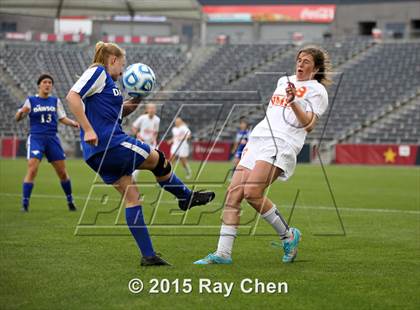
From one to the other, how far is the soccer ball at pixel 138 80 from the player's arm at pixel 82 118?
31.6 inches

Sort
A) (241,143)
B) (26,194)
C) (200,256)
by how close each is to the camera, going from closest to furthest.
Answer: (200,256)
(26,194)
(241,143)

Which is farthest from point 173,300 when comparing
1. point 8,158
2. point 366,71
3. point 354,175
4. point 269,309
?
point 366,71

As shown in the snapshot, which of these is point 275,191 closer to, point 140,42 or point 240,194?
point 240,194

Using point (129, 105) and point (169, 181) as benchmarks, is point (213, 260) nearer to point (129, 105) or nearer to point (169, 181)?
point (169, 181)

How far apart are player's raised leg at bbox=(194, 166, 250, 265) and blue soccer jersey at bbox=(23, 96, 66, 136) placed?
6334mm

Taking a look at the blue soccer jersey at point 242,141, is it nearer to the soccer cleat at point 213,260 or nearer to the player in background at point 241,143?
the player in background at point 241,143

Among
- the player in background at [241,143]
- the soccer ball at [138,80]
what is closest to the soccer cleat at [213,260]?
the soccer ball at [138,80]

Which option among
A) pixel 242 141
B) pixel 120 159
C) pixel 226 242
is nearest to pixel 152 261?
pixel 226 242

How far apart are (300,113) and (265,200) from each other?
1.01m

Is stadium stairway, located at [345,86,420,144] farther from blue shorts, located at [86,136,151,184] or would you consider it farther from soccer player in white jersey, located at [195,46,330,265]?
blue shorts, located at [86,136,151,184]

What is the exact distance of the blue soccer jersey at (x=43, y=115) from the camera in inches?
540

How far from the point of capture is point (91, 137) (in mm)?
7234

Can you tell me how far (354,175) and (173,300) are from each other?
21246 mm

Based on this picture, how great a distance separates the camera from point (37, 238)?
976cm
